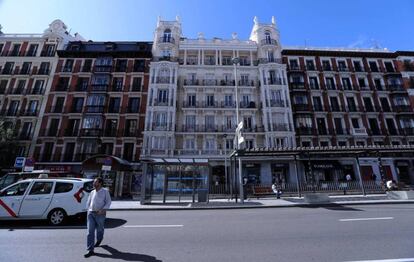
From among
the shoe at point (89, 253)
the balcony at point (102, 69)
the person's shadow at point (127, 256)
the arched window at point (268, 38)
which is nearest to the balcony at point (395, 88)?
the arched window at point (268, 38)

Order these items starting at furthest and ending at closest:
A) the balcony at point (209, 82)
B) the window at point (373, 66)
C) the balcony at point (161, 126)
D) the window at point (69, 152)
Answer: the window at point (373, 66), the balcony at point (209, 82), the balcony at point (161, 126), the window at point (69, 152)

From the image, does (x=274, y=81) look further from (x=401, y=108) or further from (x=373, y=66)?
(x=401, y=108)

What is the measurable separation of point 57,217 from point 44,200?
876mm

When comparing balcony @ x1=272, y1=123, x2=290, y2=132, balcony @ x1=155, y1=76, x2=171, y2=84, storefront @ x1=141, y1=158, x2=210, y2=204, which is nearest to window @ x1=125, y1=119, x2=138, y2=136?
balcony @ x1=155, y1=76, x2=171, y2=84

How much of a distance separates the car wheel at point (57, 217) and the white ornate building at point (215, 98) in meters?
17.2

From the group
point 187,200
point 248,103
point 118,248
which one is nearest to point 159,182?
point 187,200

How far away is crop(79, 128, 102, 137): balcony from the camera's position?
2723 centimetres

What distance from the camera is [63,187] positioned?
8.40 m

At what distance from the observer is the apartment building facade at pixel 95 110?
2631 cm

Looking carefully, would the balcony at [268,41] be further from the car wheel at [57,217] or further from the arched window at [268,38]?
the car wheel at [57,217]

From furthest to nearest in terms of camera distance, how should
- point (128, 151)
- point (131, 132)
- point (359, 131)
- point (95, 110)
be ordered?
point (359, 131), point (95, 110), point (131, 132), point (128, 151)

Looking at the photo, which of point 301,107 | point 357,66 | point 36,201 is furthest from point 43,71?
point 357,66

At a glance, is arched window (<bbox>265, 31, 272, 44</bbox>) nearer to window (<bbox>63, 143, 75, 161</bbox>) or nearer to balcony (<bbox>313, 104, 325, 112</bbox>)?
Answer: balcony (<bbox>313, 104, 325, 112</bbox>)

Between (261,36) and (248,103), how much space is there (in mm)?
12182
